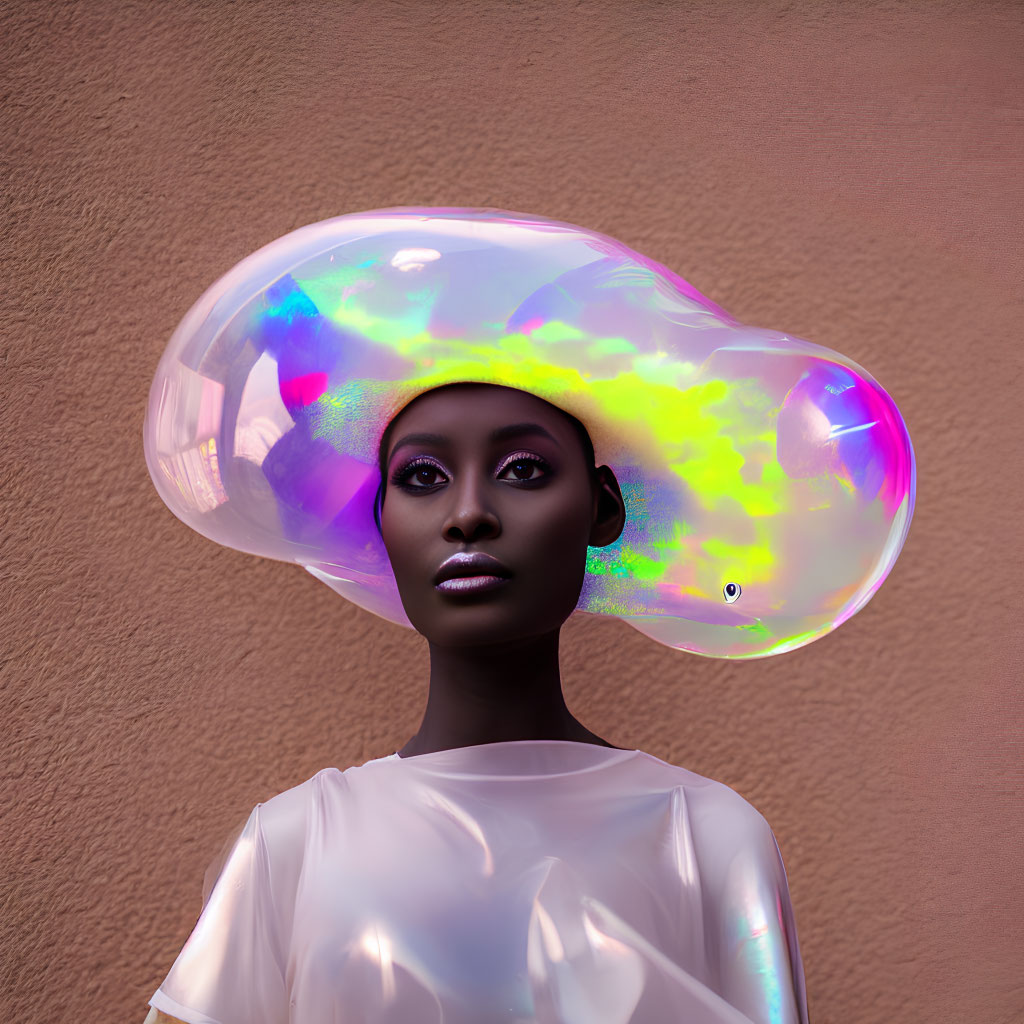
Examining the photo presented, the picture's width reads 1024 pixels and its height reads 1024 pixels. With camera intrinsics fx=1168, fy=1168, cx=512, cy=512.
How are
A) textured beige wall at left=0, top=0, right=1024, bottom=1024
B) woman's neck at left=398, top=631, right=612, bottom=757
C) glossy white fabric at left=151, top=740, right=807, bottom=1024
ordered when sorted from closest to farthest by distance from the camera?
1. glossy white fabric at left=151, top=740, right=807, bottom=1024
2. woman's neck at left=398, top=631, right=612, bottom=757
3. textured beige wall at left=0, top=0, right=1024, bottom=1024

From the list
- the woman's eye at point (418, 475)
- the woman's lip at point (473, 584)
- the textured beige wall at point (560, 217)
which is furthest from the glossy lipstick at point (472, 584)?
the textured beige wall at point (560, 217)

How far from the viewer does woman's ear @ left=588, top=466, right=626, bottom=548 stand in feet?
3.56

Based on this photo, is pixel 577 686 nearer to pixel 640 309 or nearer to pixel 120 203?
pixel 640 309

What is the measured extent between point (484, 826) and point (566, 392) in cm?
39

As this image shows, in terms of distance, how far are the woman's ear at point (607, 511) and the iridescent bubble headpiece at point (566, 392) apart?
0.02 meters

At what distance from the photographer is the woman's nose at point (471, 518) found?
966 millimetres

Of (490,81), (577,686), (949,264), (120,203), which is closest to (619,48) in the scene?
(490,81)

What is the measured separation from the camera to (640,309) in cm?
103

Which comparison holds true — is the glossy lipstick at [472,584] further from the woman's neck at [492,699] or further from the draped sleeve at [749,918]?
the draped sleeve at [749,918]

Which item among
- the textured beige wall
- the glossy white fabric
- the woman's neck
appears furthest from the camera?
the textured beige wall

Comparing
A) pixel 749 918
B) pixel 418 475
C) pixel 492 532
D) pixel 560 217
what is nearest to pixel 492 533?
pixel 492 532

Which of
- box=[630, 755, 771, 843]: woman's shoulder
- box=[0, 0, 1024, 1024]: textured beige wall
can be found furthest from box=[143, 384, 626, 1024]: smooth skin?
box=[0, 0, 1024, 1024]: textured beige wall

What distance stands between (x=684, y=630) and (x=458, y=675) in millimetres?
229

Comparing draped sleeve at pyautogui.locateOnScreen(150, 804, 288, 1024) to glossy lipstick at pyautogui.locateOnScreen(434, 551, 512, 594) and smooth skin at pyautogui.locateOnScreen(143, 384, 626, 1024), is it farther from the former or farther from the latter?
glossy lipstick at pyautogui.locateOnScreen(434, 551, 512, 594)
